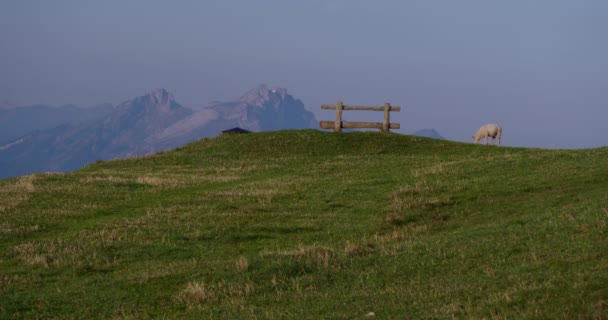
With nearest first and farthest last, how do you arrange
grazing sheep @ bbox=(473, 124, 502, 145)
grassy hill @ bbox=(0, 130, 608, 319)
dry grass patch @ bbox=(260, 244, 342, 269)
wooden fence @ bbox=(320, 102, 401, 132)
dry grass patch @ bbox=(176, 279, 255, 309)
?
grassy hill @ bbox=(0, 130, 608, 319), dry grass patch @ bbox=(176, 279, 255, 309), dry grass patch @ bbox=(260, 244, 342, 269), wooden fence @ bbox=(320, 102, 401, 132), grazing sheep @ bbox=(473, 124, 502, 145)

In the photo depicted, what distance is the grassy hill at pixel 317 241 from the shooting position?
12.9 metres

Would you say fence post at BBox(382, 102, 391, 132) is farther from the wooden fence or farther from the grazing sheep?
the grazing sheep

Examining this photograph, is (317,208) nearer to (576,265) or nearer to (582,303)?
(576,265)

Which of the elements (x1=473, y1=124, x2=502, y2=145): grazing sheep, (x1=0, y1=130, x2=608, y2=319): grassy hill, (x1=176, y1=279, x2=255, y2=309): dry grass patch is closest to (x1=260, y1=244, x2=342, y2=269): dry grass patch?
(x1=0, y1=130, x2=608, y2=319): grassy hill

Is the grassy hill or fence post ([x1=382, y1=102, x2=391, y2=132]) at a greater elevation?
fence post ([x1=382, y1=102, x2=391, y2=132])

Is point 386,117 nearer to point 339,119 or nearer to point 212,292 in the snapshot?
point 339,119

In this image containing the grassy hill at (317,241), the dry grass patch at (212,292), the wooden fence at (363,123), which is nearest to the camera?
the grassy hill at (317,241)

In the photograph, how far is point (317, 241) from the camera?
20641 mm

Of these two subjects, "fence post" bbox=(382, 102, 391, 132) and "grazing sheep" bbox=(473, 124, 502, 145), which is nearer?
"fence post" bbox=(382, 102, 391, 132)

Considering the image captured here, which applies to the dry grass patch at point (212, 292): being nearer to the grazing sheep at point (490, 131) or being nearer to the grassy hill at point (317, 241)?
the grassy hill at point (317, 241)

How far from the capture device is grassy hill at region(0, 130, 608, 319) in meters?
12.9

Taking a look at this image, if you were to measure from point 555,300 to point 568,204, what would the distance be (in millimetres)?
11961

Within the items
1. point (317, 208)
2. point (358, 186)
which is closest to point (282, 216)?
point (317, 208)

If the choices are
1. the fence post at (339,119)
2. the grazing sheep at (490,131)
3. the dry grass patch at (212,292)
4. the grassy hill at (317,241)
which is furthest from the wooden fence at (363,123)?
the dry grass patch at (212,292)
